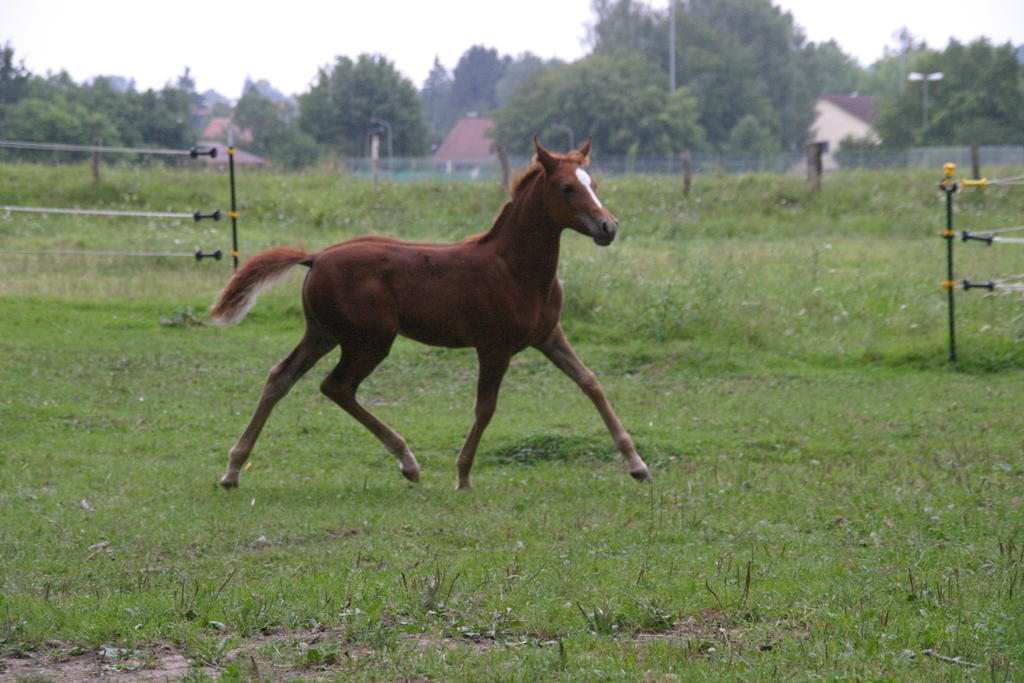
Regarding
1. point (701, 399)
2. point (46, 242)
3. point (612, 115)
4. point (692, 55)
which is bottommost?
point (701, 399)

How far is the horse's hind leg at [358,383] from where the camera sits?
7949 millimetres

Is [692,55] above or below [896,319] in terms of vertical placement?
above

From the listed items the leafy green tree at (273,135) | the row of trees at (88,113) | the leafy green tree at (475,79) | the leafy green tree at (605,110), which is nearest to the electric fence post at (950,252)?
the row of trees at (88,113)

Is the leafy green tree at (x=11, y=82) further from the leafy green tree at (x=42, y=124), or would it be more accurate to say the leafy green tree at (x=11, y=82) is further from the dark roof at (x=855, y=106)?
the dark roof at (x=855, y=106)

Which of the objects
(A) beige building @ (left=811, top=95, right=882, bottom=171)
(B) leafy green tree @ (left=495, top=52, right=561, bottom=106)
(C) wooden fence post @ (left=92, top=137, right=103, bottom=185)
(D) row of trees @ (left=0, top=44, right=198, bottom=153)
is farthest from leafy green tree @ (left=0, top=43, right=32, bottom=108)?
(B) leafy green tree @ (left=495, top=52, right=561, bottom=106)

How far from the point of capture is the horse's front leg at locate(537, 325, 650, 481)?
25.9 feet

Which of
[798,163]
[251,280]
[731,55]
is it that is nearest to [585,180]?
[251,280]

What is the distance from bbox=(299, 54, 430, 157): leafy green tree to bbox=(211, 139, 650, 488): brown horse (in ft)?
200

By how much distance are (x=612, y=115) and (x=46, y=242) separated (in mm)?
44171

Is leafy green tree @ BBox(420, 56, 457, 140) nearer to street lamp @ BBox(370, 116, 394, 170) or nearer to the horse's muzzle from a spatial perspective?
street lamp @ BBox(370, 116, 394, 170)

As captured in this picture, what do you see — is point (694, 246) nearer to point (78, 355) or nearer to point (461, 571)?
point (78, 355)

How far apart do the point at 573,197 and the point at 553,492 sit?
2000 mm

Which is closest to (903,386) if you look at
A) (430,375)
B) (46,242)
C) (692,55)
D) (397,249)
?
(430,375)

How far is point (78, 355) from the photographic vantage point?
12.5 meters
